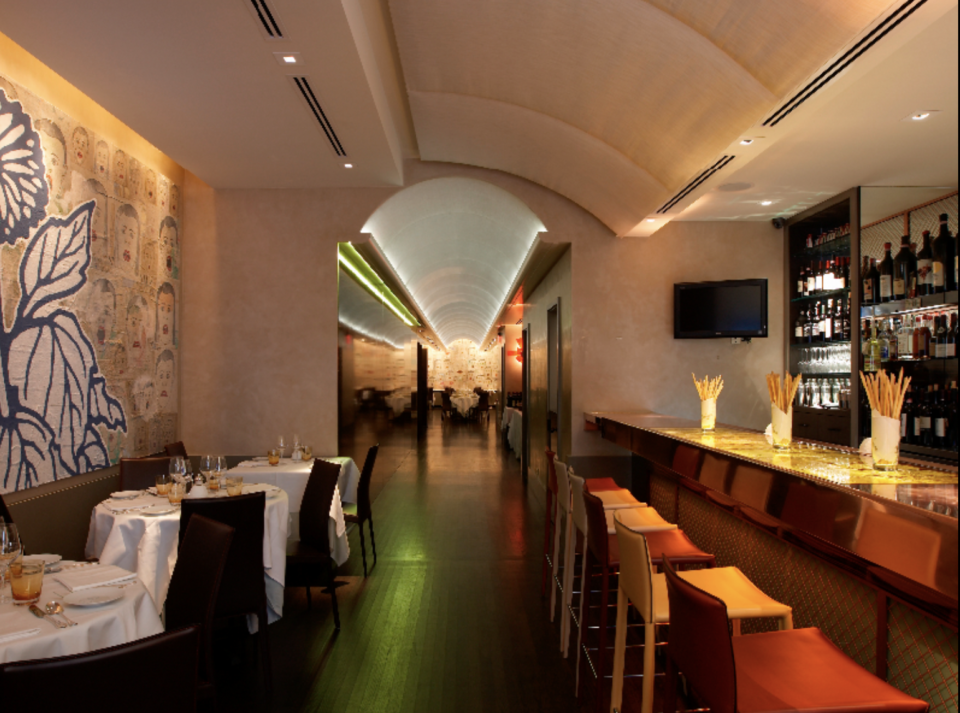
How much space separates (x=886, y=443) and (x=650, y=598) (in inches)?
42.8

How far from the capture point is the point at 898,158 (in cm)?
424

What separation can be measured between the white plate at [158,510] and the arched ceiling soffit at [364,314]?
3.11m

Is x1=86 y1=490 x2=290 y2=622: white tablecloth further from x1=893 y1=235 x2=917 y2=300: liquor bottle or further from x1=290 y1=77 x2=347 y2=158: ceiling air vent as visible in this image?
x1=893 y1=235 x2=917 y2=300: liquor bottle

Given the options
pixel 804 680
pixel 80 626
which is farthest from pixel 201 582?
pixel 804 680

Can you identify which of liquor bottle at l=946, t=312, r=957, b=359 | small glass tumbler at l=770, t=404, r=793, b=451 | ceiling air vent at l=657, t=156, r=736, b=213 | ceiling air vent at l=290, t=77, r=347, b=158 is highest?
ceiling air vent at l=290, t=77, r=347, b=158

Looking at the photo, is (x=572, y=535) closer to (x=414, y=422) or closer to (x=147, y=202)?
(x=147, y=202)

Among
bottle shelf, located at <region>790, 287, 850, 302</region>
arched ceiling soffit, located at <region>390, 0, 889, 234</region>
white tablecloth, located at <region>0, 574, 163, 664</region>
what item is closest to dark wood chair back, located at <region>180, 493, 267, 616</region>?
white tablecloth, located at <region>0, 574, 163, 664</region>

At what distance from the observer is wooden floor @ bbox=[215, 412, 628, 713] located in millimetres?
3020

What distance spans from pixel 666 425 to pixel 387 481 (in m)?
5.13

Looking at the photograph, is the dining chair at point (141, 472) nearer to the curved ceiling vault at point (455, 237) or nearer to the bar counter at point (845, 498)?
Answer: the curved ceiling vault at point (455, 237)

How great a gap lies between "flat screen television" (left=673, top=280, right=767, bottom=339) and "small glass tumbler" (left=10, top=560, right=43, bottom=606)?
5.41 m

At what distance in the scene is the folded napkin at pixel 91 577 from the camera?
2295 millimetres

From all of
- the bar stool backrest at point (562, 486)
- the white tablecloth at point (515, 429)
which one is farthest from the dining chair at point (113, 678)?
the white tablecloth at point (515, 429)

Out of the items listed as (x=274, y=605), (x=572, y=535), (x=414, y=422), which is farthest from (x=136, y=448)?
(x=414, y=422)
